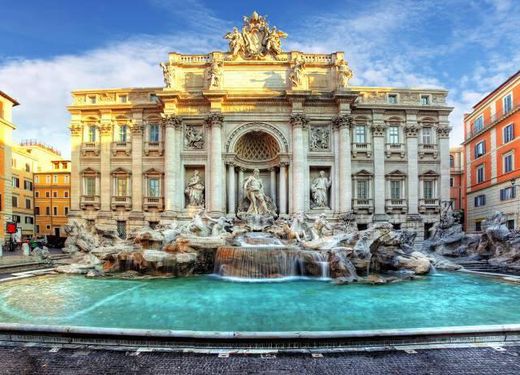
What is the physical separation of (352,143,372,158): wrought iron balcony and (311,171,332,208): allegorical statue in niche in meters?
3.30

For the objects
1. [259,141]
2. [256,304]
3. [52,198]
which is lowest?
[256,304]

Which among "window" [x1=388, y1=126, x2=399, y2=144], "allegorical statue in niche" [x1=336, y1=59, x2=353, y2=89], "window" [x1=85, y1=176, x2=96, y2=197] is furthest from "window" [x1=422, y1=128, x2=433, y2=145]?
"window" [x1=85, y1=176, x2=96, y2=197]

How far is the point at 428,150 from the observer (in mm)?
27453

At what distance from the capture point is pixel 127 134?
90.3ft

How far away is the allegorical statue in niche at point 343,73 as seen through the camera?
2575 centimetres

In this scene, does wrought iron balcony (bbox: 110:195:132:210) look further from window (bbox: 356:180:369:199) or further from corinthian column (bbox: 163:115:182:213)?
window (bbox: 356:180:369:199)

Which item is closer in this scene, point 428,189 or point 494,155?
point 428,189

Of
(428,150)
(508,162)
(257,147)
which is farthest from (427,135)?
(257,147)

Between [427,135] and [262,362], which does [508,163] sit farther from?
[262,362]

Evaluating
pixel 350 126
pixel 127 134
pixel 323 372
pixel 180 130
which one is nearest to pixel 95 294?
pixel 323 372

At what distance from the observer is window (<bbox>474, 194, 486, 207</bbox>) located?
33041 millimetres

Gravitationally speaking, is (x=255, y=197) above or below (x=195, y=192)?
below

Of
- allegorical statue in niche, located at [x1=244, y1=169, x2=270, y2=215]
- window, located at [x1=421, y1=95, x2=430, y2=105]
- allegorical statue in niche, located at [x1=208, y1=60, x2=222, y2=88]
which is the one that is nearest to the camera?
allegorical statue in niche, located at [x1=244, y1=169, x2=270, y2=215]

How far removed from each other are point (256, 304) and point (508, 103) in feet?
104
